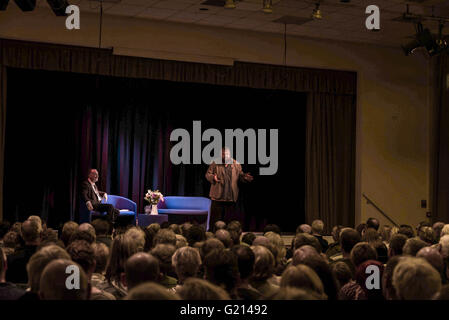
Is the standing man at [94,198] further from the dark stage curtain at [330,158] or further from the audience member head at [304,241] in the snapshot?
the audience member head at [304,241]

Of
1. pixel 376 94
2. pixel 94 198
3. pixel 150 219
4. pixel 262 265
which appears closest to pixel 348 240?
pixel 262 265

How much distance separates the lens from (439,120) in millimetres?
12328

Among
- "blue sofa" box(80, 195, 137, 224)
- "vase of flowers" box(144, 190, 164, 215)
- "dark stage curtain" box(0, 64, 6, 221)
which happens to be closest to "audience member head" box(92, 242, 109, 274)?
"dark stage curtain" box(0, 64, 6, 221)

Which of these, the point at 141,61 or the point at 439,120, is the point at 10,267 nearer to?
the point at 141,61

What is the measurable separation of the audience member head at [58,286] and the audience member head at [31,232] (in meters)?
2.62

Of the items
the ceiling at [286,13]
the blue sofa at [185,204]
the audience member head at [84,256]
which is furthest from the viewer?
the blue sofa at [185,204]

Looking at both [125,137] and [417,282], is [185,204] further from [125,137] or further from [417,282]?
[417,282]

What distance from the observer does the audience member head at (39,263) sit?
3.12m

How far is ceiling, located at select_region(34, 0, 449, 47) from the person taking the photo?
32.5 ft

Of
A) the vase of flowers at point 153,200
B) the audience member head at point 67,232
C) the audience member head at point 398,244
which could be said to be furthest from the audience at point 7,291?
the vase of flowers at point 153,200

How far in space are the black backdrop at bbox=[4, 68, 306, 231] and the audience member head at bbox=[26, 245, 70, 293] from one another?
25.9 feet
